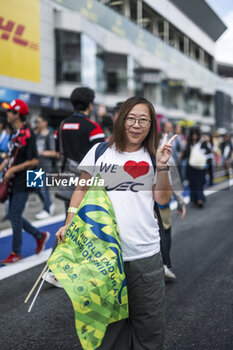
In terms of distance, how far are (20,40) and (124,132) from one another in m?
15.3

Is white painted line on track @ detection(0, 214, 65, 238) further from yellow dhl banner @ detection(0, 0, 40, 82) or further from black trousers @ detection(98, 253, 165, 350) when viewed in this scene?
yellow dhl banner @ detection(0, 0, 40, 82)

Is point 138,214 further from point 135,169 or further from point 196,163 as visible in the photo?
point 196,163

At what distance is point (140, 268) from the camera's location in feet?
6.31

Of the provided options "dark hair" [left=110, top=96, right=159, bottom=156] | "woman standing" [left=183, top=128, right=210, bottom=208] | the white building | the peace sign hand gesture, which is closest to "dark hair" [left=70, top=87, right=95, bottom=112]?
"dark hair" [left=110, top=96, right=159, bottom=156]

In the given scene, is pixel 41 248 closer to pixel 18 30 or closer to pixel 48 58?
pixel 18 30

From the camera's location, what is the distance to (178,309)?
125 inches

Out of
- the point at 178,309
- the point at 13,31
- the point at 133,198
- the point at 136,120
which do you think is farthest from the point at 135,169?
the point at 13,31

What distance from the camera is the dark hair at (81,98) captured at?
355cm

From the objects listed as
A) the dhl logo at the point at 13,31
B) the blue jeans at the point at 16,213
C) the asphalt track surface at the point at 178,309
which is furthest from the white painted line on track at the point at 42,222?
the dhl logo at the point at 13,31

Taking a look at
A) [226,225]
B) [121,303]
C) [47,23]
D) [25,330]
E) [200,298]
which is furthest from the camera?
[47,23]

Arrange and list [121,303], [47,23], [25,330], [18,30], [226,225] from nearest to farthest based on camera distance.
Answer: [121,303] < [25,330] < [226,225] < [18,30] < [47,23]

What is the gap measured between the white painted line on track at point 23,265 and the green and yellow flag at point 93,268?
2404 millimetres

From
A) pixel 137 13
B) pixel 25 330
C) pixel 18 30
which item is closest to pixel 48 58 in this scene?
pixel 18 30

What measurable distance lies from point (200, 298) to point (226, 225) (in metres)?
3.15
